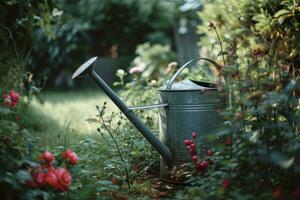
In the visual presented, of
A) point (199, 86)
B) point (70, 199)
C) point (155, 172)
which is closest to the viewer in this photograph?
point (70, 199)

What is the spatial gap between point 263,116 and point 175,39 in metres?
10.2

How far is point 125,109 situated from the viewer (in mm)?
2578

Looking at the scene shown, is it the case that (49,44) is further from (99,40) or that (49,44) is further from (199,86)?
(199,86)

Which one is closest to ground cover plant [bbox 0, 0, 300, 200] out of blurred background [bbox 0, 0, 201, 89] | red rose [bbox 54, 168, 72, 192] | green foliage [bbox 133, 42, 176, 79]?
red rose [bbox 54, 168, 72, 192]

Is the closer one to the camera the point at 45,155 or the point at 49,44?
the point at 45,155

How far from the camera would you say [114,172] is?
283cm

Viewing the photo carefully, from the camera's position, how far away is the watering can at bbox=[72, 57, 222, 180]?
8.52 feet

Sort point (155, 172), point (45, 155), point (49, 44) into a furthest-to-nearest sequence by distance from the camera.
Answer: point (49, 44) → point (155, 172) → point (45, 155)

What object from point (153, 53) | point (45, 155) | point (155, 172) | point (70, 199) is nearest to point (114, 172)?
point (155, 172)

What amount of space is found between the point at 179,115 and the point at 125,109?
317 millimetres

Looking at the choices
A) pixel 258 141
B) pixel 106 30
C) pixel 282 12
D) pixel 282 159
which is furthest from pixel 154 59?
pixel 282 159

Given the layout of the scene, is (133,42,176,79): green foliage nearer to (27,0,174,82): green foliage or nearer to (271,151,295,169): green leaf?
(27,0,174,82): green foliage

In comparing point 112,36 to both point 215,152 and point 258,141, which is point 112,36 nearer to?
point 215,152

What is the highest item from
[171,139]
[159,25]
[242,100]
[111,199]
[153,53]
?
[159,25]
